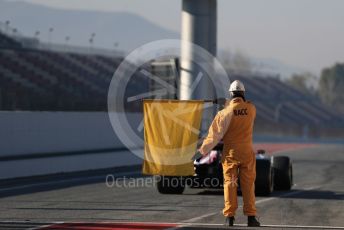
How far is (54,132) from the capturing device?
2952cm

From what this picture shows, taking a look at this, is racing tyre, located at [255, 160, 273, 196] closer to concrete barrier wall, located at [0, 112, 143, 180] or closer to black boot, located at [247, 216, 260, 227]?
black boot, located at [247, 216, 260, 227]

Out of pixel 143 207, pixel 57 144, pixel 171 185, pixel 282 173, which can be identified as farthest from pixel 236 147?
pixel 57 144

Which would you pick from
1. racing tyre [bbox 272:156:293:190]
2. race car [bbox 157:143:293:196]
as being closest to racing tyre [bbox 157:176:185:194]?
race car [bbox 157:143:293:196]

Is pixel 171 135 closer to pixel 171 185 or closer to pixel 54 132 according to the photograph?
pixel 171 185

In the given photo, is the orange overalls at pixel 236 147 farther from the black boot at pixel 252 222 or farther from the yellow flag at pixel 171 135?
the yellow flag at pixel 171 135

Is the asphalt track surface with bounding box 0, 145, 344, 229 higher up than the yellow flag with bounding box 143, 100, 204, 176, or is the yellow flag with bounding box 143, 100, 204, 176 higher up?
the yellow flag with bounding box 143, 100, 204, 176

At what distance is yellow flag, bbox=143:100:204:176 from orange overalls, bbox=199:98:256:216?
2885 mm

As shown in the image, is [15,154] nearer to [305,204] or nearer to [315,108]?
[305,204]

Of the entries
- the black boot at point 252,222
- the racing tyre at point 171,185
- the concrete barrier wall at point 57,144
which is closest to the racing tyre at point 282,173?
the racing tyre at point 171,185

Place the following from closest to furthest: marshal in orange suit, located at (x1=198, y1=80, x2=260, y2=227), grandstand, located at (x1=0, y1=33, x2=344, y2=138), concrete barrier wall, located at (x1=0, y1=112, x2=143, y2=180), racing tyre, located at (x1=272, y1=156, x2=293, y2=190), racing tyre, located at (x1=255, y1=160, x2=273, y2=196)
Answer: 1. marshal in orange suit, located at (x1=198, y1=80, x2=260, y2=227)
2. racing tyre, located at (x1=255, y1=160, x2=273, y2=196)
3. racing tyre, located at (x1=272, y1=156, x2=293, y2=190)
4. concrete barrier wall, located at (x1=0, y1=112, x2=143, y2=180)
5. grandstand, located at (x1=0, y1=33, x2=344, y2=138)

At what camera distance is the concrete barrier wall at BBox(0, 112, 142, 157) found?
86.5ft

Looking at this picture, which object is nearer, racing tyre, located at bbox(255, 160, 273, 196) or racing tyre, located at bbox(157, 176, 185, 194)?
racing tyre, located at bbox(255, 160, 273, 196)

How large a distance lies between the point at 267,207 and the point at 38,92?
39.7 metres

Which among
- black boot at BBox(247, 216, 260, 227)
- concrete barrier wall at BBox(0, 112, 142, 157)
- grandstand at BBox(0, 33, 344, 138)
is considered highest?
grandstand at BBox(0, 33, 344, 138)
